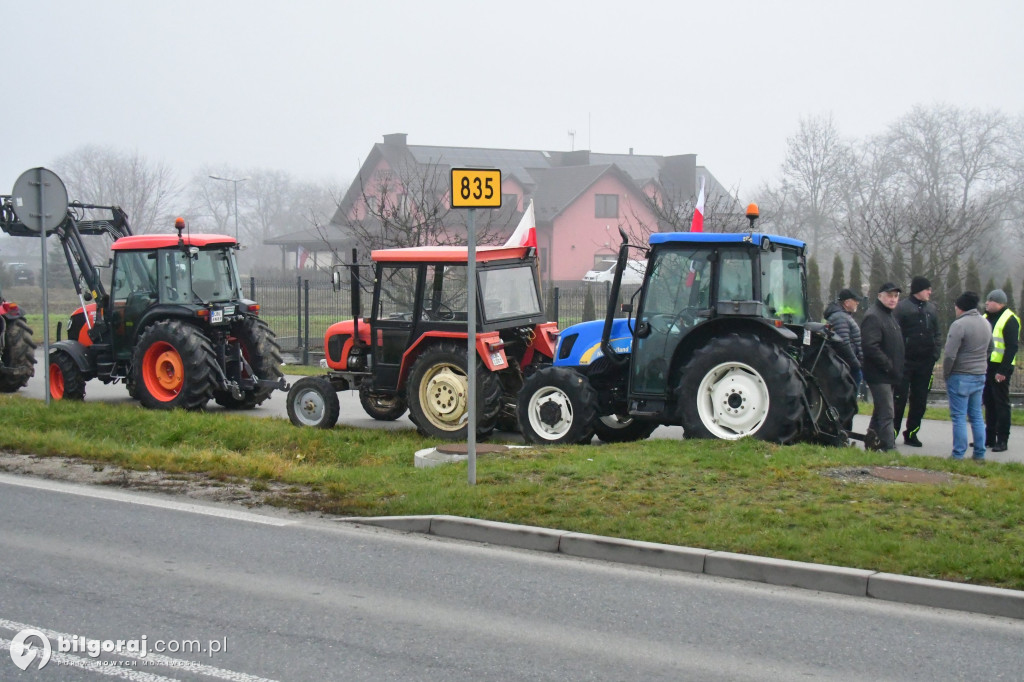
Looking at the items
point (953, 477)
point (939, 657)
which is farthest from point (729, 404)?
point (939, 657)

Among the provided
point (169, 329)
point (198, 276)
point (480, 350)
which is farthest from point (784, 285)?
point (198, 276)

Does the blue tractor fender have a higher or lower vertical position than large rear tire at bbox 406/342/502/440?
higher

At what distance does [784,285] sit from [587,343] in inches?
90.8

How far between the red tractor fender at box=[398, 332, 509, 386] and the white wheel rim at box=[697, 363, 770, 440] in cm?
255

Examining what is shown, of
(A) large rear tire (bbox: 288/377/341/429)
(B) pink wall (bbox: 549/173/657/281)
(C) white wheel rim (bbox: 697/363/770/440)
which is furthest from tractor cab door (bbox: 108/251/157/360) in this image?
(B) pink wall (bbox: 549/173/657/281)

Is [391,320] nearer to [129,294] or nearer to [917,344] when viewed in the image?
[129,294]

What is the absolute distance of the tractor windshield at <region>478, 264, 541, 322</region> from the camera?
43.5 feet

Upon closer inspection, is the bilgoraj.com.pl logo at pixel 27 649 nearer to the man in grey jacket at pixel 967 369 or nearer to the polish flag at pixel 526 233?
the polish flag at pixel 526 233

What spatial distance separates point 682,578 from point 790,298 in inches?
199

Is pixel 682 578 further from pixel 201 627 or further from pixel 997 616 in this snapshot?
pixel 201 627

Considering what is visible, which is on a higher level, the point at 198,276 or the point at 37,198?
the point at 37,198

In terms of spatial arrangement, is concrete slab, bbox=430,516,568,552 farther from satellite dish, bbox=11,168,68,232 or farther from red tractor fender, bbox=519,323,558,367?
satellite dish, bbox=11,168,68,232

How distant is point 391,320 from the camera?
13.7 meters

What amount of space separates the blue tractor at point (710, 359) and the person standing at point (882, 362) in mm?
285
